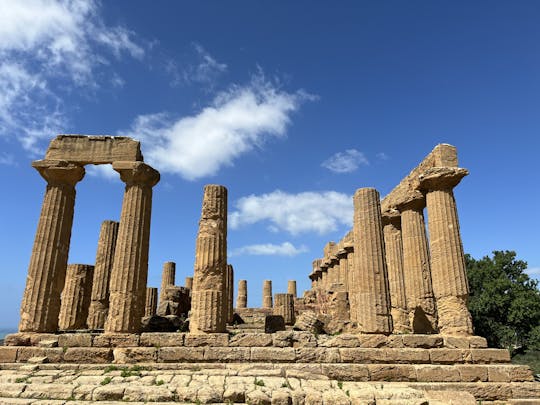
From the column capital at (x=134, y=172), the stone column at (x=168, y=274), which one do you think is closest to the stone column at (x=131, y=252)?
the column capital at (x=134, y=172)

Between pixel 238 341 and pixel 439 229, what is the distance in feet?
29.1

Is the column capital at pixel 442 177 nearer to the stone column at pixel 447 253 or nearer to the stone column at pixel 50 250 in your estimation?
the stone column at pixel 447 253

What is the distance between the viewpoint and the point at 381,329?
14.2 metres

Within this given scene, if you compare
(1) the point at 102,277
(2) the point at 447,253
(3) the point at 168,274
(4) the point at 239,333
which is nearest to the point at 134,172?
(4) the point at 239,333

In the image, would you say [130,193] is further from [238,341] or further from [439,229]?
[439,229]

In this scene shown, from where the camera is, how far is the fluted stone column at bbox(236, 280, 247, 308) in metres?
42.6

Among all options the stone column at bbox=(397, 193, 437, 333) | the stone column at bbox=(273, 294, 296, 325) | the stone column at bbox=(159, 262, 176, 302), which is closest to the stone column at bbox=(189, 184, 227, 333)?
the stone column at bbox=(397, 193, 437, 333)

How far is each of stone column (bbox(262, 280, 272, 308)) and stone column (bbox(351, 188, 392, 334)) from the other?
2977 cm

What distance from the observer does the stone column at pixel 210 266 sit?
13.8 metres

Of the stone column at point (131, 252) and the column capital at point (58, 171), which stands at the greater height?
the column capital at point (58, 171)

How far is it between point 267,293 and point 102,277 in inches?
1052

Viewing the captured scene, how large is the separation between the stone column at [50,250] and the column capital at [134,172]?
193cm

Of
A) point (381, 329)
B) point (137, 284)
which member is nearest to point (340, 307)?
point (381, 329)

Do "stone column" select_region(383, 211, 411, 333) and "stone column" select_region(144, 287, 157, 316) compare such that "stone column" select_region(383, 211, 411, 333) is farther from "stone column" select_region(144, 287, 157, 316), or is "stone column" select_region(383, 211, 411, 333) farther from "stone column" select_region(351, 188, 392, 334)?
"stone column" select_region(144, 287, 157, 316)
